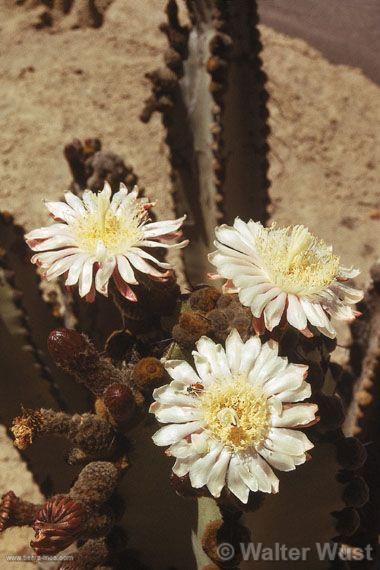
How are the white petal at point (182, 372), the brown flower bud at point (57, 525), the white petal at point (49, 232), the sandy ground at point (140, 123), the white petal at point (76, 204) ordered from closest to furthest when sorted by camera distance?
the brown flower bud at point (57, 525)
the white petal at point (182, 372)
the white petal at point (49, 232)
the white petal at point (76, 204)
the sandy ground at point (140, 123)

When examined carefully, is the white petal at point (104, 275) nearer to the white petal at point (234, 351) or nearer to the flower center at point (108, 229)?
the flower center at point (108, 229)

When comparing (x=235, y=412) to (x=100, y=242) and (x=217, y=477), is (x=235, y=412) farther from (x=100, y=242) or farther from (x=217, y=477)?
(x=100, y=242)

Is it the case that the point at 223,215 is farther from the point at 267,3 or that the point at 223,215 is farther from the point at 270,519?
the point at 267,3

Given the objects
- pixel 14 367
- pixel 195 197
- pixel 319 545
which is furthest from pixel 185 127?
pixel 319 545

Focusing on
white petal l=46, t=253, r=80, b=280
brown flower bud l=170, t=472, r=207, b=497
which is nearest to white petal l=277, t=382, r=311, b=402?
brown flower bud l=170, t=472, r=207, b=497

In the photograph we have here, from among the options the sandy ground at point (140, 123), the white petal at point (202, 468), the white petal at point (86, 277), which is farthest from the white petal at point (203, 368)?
the sandy ground at point (140, 123)

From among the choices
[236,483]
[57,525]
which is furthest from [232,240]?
[57,525]
